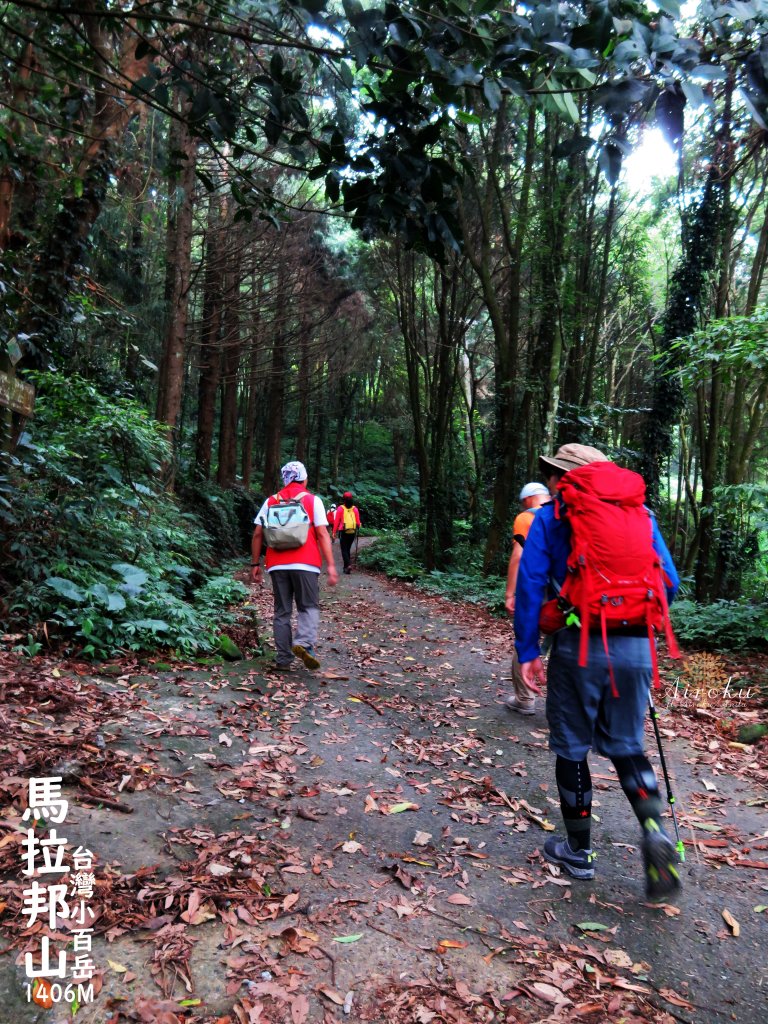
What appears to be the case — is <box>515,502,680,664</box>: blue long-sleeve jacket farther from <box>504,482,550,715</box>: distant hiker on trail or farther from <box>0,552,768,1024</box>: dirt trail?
<box>504,482,550,715</box>: distant hiker on trail

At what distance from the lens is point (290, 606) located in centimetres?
647

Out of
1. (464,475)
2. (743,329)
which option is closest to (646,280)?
(464,475)

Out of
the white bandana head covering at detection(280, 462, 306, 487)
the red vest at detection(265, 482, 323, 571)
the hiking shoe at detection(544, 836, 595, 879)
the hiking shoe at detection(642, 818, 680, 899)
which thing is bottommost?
the hiking shoe at detection(544, 836, 595, 879)

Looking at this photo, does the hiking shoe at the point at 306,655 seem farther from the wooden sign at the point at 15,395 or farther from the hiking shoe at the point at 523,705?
the wooden sign at the point at 15,395

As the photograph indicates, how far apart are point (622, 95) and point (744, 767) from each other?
4.66m

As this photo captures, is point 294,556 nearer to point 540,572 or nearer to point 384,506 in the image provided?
point 540,572

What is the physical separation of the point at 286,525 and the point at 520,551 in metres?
2.20

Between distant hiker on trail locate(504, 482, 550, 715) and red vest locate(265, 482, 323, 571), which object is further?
red vest locate(265, 482, 323, 571)

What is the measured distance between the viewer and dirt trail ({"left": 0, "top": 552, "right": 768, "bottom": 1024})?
232 centimetres

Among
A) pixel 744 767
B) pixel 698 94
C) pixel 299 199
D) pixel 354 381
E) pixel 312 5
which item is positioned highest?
pixel 299 199

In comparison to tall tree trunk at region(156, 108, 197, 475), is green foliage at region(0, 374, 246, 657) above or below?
below

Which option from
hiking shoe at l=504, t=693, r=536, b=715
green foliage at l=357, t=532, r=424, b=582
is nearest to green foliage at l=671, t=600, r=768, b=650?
hiking shoe at l=504, t=693, r=536, b=715

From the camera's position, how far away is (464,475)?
24312 mm

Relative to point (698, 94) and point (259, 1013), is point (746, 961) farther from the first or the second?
point (698, 94)
